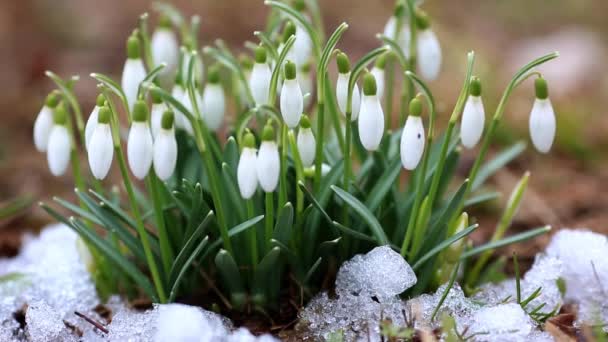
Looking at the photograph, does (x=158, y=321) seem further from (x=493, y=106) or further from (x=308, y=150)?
(x=493, y=106)

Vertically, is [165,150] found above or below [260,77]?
below

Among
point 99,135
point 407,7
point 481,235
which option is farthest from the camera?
point 481,235

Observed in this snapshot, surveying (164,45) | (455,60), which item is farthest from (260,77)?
(455,60)

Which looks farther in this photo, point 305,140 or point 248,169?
point 305,140

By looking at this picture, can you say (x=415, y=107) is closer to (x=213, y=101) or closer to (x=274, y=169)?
(x=274, y=169)

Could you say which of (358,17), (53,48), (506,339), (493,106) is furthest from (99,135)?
(358,17)

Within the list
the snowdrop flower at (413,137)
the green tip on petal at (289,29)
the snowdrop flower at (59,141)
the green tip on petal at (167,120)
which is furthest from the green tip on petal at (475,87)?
the snowdrop flower at (59,141)
